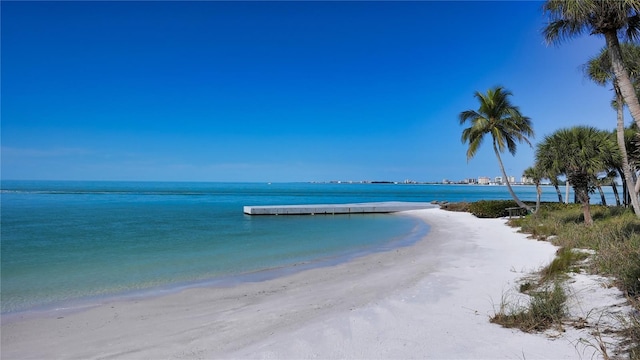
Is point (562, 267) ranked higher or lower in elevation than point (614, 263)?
lower

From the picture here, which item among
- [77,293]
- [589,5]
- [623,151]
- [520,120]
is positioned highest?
[520,120]

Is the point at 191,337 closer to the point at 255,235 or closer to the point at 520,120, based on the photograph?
the point at 255,235

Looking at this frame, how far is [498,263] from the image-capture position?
9.76 m

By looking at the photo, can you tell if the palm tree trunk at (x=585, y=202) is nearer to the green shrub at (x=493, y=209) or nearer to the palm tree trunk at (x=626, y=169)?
the palm tree trunk at (x=626, y=169)

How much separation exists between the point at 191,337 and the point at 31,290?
6.27 meters

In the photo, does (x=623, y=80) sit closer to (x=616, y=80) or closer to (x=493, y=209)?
(x=616, y=80)

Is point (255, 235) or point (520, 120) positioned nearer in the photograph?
point (255, 235)

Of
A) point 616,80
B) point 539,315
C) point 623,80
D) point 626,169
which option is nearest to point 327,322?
point 539,315

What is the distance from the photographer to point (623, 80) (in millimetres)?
5879

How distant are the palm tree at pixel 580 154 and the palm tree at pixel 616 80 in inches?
85.4

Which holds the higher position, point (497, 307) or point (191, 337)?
point (497, 307)

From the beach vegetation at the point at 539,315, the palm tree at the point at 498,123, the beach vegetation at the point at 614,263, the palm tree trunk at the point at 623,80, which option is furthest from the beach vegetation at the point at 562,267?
the palm tree at the point at 498,123

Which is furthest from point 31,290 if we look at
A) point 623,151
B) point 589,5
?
point 623,151

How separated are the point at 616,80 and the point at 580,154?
127 inches
